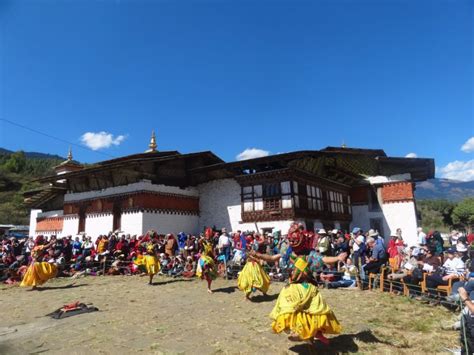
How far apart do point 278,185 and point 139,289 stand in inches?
499

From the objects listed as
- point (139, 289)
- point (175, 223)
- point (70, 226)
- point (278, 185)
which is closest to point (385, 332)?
point (139, 289)

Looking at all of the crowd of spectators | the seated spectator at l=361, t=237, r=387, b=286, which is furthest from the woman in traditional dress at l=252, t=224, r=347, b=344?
the seated spectator at l=361, t=237, r=387, b=286

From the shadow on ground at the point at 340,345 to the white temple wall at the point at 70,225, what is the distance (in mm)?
25353

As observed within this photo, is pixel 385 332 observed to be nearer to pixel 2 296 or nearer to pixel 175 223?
pixel 2 296

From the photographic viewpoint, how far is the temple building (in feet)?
77.3

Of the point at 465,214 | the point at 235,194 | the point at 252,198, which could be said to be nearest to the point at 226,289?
the point at 252,198

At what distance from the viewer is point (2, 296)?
44.3 ft

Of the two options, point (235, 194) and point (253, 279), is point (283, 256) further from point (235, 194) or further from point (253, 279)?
point (235, 194)

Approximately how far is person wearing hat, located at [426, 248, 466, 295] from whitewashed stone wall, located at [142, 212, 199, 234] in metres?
17.4

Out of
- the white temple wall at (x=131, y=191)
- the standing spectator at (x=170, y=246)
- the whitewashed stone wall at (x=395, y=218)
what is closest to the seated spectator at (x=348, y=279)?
the standing spectator at (x=170, y=246)

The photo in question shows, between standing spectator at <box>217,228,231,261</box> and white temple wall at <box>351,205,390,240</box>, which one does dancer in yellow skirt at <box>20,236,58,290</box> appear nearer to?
standing spectator at <box>217,228,231,261</box>

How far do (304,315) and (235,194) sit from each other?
20118 mm

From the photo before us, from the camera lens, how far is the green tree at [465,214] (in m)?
60.8

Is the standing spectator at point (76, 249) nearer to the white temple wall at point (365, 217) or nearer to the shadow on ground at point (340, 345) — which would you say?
the shadow on ground at point (340, 345)
